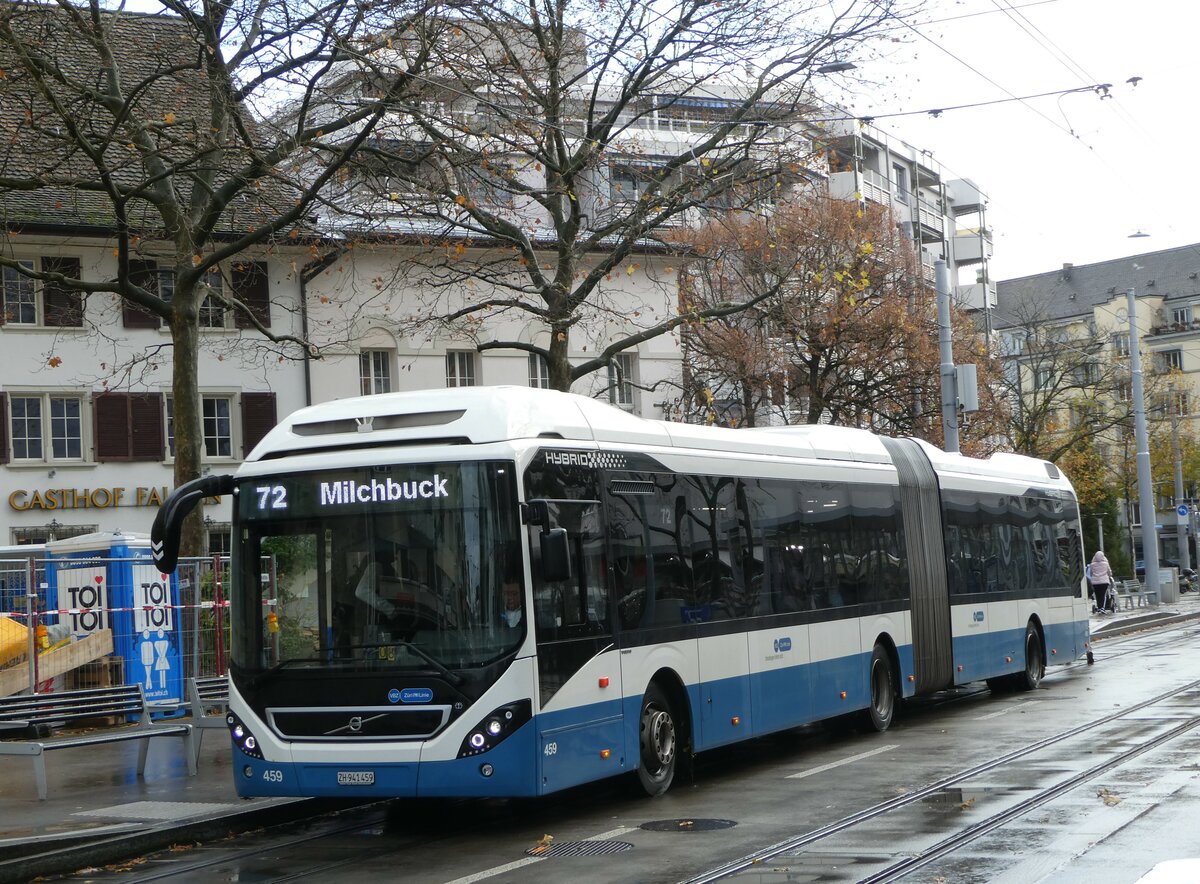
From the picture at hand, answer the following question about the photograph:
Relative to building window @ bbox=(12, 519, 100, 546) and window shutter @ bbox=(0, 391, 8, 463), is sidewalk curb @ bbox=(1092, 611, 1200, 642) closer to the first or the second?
building window @ bbox=(12, 519, 100, 546)

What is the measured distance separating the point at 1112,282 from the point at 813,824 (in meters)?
106

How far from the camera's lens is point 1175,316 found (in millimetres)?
104938

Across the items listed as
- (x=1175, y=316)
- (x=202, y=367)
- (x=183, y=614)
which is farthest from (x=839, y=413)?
(x=1175, y=316)

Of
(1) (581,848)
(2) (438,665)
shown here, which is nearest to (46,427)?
(2) (438,665)

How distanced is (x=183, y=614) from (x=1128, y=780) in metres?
11.5

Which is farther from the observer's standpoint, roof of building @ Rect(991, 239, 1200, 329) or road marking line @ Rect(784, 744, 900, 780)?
roof of building @ Rect(991, 239, 1200, 329)

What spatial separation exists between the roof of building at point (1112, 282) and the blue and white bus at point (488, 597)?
92.2 m

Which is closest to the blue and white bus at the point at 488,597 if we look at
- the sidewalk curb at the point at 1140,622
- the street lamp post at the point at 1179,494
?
the sidewalk curb at the point at 1140,622

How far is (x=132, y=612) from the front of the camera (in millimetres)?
18438

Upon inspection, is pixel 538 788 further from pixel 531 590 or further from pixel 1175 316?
pixel 1175 316

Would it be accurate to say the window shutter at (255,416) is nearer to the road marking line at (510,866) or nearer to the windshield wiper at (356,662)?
the windshield wiper at (356,662)

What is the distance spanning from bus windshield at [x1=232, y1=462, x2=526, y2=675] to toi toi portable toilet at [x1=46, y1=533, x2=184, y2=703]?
25.0 feet

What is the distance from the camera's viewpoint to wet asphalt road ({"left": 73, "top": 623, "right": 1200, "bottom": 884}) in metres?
8.95

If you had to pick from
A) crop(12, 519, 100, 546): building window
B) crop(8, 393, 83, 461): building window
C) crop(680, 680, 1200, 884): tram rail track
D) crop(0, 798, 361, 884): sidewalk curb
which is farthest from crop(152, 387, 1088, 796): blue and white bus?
crop(8, 393, 83, 461): building window
